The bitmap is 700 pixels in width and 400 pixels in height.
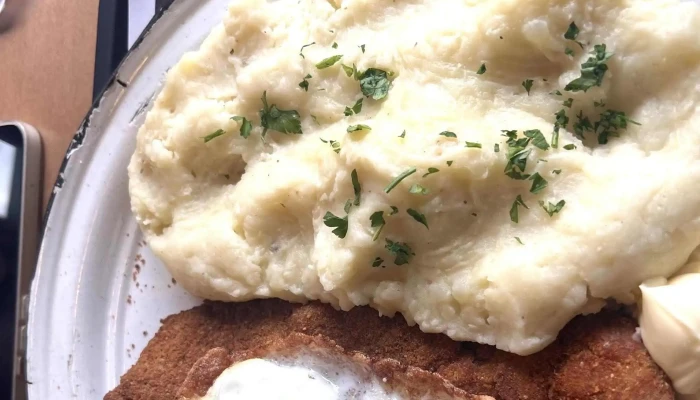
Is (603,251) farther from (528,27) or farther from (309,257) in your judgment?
(309,257)

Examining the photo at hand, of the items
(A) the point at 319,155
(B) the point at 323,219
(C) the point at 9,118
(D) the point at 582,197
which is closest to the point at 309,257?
(B) the point at 323,219

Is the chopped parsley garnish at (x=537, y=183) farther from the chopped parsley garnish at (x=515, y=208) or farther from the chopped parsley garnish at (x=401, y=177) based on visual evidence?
the chopped parsley garnish at (x=401, y=177)

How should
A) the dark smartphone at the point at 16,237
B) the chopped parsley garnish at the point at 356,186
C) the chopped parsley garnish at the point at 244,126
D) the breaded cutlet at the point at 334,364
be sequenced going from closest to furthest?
the breaded cutlet at the point at 334,364
the chopped parsley garnish at the point at 356,186
the chopped parsley garnish at the point at 244,126
the dark smartphone at the point at 16,237

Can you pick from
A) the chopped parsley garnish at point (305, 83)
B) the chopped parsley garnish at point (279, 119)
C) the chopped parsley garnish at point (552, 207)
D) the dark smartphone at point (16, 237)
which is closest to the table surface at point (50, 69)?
the dark smartphone at point (16, 237)

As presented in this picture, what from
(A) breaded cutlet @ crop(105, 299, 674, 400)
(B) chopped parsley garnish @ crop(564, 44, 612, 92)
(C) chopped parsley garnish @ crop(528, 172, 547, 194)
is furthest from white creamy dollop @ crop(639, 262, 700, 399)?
(B) chopped parsley garnish @ crop(564, 44, 612, 92)

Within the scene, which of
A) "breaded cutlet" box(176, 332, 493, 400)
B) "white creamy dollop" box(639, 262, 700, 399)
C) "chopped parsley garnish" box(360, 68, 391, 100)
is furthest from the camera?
"chopped parsley garnish" box(360, 68, 391, 100)

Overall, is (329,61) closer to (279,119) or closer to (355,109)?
(355,109)

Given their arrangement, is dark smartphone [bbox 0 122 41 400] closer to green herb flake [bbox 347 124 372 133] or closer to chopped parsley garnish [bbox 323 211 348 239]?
chopped parsley garnish [bbox 323 211 348 239]
